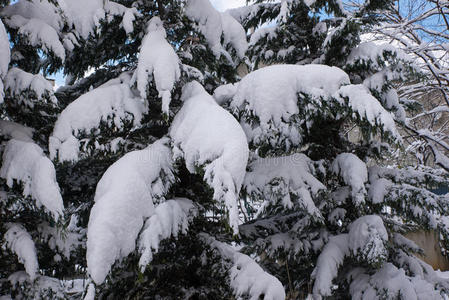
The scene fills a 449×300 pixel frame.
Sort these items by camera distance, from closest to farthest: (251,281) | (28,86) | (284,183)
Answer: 1. (251,281)
2. (28,86)
3. (284,183)

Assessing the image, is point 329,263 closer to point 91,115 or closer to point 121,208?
point 121,208

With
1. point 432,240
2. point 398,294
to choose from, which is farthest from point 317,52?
point 432,240

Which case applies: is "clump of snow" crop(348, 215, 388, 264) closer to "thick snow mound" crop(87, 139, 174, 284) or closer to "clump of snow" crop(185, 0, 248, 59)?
"thick snow mound" crop(87, 139, 174, 284)

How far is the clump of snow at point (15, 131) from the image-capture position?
3279mm

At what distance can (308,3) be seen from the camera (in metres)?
4.60

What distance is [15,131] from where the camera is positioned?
10.9 feet

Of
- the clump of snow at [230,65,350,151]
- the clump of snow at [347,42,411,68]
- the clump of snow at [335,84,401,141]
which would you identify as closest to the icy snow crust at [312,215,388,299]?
the clump of snow at [335,84,401,141]

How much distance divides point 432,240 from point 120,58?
934 centimetres

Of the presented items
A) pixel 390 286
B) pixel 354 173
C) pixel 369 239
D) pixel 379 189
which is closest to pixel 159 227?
pixel 369 239

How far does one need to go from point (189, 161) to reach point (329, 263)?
218 cm

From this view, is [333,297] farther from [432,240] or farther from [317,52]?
[432,240]

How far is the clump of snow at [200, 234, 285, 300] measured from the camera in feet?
8.46

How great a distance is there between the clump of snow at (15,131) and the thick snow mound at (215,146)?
5.45 feet

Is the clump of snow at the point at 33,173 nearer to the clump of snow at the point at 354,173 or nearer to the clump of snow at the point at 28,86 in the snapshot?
the clump of snow at the point at 28,86
